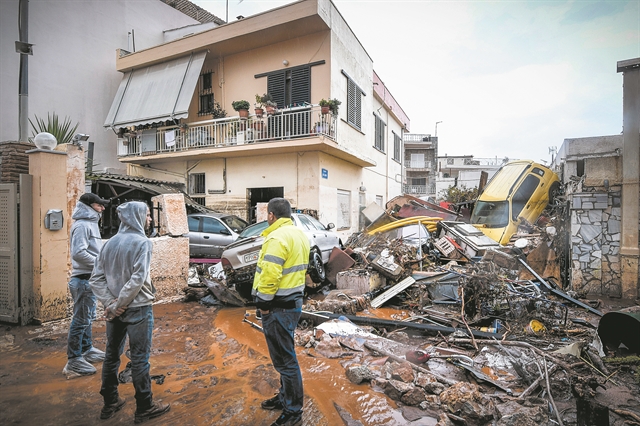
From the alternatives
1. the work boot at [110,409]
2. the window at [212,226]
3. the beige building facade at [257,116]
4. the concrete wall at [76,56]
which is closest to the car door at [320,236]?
the window at [212,226]

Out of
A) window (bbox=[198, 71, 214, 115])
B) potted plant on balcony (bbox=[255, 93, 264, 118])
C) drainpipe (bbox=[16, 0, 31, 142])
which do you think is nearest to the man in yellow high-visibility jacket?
drainpipe (bbox=[16, 0, 31, 142])

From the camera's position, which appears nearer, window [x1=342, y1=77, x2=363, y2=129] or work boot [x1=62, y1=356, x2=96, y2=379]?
work boot [x1=62, y1=356, x2=96, y2=379]

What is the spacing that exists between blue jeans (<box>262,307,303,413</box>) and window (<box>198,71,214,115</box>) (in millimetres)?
12875

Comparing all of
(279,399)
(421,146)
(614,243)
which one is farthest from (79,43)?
(421,146)

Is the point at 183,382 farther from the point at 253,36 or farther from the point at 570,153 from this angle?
the point at 253,36

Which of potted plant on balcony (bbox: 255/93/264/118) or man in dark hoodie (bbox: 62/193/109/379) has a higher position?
potted plant on balcony (bbox: 255/93/264/118)

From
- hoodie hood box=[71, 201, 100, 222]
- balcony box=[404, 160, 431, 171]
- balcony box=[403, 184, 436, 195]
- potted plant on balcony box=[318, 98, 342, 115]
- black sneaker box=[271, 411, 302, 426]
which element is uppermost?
balcony box=[404, 160, 431, 171]

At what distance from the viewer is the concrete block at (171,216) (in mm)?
6777

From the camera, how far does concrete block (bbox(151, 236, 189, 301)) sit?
648 centimetres

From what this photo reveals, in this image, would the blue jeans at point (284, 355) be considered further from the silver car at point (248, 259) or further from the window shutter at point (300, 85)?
the window shutter at point (300, 85)

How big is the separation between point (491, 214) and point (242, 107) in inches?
372

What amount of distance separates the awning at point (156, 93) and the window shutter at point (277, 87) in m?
2.86

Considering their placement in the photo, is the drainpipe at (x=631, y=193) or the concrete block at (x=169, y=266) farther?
the drainpipe at (x=631, y=193)

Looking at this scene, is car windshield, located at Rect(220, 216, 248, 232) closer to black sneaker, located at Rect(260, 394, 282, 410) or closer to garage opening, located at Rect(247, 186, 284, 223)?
garage opening, located at Rect(247, 186, 284, 223)
